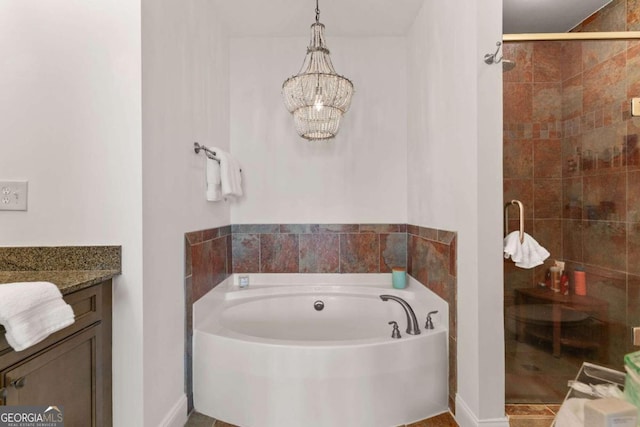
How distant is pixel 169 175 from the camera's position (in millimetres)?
1648

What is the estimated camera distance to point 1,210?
1.40 m

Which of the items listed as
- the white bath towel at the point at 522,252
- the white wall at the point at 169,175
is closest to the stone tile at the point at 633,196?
the white bath towel at the point at 522,252

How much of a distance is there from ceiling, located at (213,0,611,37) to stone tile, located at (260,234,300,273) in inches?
66.8

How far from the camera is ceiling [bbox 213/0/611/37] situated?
90.0 inches

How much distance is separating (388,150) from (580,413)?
2.30 m

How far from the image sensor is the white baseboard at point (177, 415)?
1591 millimetres

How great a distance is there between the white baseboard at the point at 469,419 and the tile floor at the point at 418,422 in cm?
6

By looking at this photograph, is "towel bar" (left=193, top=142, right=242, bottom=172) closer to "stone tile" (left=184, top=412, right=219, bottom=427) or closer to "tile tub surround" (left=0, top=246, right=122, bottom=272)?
"tile tub surround" (left=0, top=246, right=122, bottom=272)

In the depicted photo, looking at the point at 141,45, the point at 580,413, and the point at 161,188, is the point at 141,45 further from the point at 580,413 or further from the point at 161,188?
the point at 580,413

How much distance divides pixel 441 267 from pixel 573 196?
107 cm

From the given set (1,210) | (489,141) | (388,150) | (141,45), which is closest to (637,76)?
(489,141)

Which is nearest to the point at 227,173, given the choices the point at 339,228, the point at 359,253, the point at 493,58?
the point at 339,228

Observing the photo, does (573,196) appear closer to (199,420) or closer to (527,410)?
(527,410)

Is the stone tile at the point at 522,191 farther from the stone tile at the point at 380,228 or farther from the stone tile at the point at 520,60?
the stone tile at the point at 380,228
